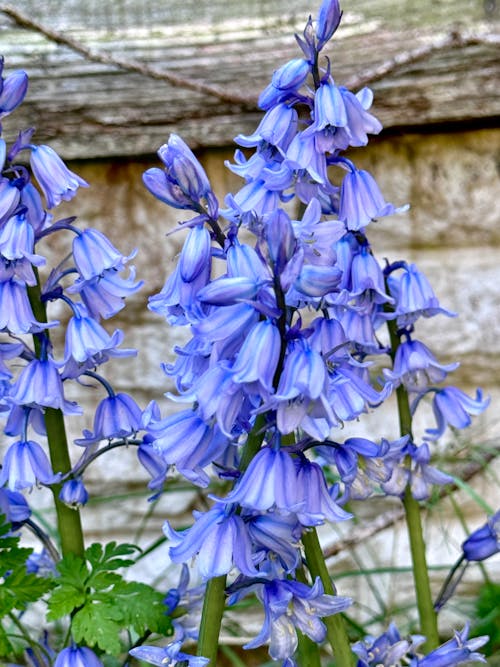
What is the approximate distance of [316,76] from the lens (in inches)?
34.2

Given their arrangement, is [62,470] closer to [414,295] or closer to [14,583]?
[14,583]

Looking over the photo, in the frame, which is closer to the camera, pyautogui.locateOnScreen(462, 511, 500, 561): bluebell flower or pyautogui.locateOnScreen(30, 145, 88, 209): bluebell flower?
pyautogui.locateOnScreen(30, 145, 88, 209): bluebell flower

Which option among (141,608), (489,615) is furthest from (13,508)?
(489,615)

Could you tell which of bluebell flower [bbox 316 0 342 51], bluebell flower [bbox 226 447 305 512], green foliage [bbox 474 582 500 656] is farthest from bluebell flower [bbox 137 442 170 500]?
green foliage [bbox 474 582 500 656]

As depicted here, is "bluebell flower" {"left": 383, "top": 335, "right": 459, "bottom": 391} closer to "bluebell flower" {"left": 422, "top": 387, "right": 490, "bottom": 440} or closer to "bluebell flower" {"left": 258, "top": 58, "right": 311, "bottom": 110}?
"bluebell flower" {"left": 422, "top": 387, "right": 490, "bottom": 440}

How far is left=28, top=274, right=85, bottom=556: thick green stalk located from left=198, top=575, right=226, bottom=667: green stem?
25cm

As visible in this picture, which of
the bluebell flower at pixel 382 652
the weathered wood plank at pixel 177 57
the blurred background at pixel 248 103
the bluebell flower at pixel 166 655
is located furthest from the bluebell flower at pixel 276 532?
the weathered wood plank at pixel 177 57

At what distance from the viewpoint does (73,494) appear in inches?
37.7

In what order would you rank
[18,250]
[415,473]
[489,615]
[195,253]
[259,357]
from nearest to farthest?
[259,357] → [195,253] → [18,250] → [415,473] → [489,615]

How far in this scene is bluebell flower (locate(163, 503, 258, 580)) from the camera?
29.2 inches

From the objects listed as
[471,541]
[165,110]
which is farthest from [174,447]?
[165,110]

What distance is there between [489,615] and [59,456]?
0.92 m

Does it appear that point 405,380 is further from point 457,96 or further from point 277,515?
point 457,96

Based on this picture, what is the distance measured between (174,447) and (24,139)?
373 millimetres
